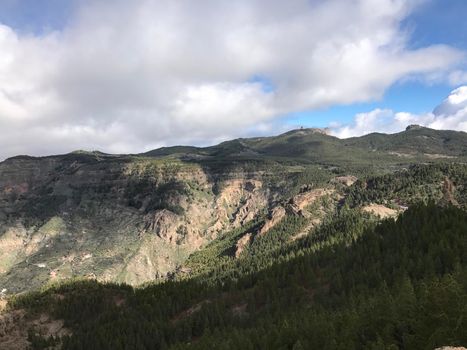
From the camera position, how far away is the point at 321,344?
467 ft

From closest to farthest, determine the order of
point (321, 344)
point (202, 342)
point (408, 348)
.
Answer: point (408, 348) < point (321, 344) < point (202, 342)

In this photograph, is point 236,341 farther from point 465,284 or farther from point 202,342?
point 465,284

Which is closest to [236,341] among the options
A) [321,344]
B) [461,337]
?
[321,344]

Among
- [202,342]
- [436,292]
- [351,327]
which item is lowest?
[202,342]

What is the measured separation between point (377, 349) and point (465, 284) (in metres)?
53.2

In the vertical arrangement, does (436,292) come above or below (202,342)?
above

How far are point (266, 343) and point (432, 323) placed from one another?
60.1 m

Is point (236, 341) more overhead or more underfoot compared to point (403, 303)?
more underfoot

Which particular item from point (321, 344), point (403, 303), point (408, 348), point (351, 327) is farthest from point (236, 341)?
point (408, 348)

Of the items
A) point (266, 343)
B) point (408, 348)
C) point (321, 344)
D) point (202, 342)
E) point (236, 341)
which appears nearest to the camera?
point (408, 348)

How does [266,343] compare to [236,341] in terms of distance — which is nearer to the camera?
[266,343]

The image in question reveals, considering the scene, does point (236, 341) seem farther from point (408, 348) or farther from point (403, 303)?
point (408, 348)

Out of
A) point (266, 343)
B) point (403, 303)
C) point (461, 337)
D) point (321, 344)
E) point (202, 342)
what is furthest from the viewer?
point (202, 342)

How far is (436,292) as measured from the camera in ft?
398
